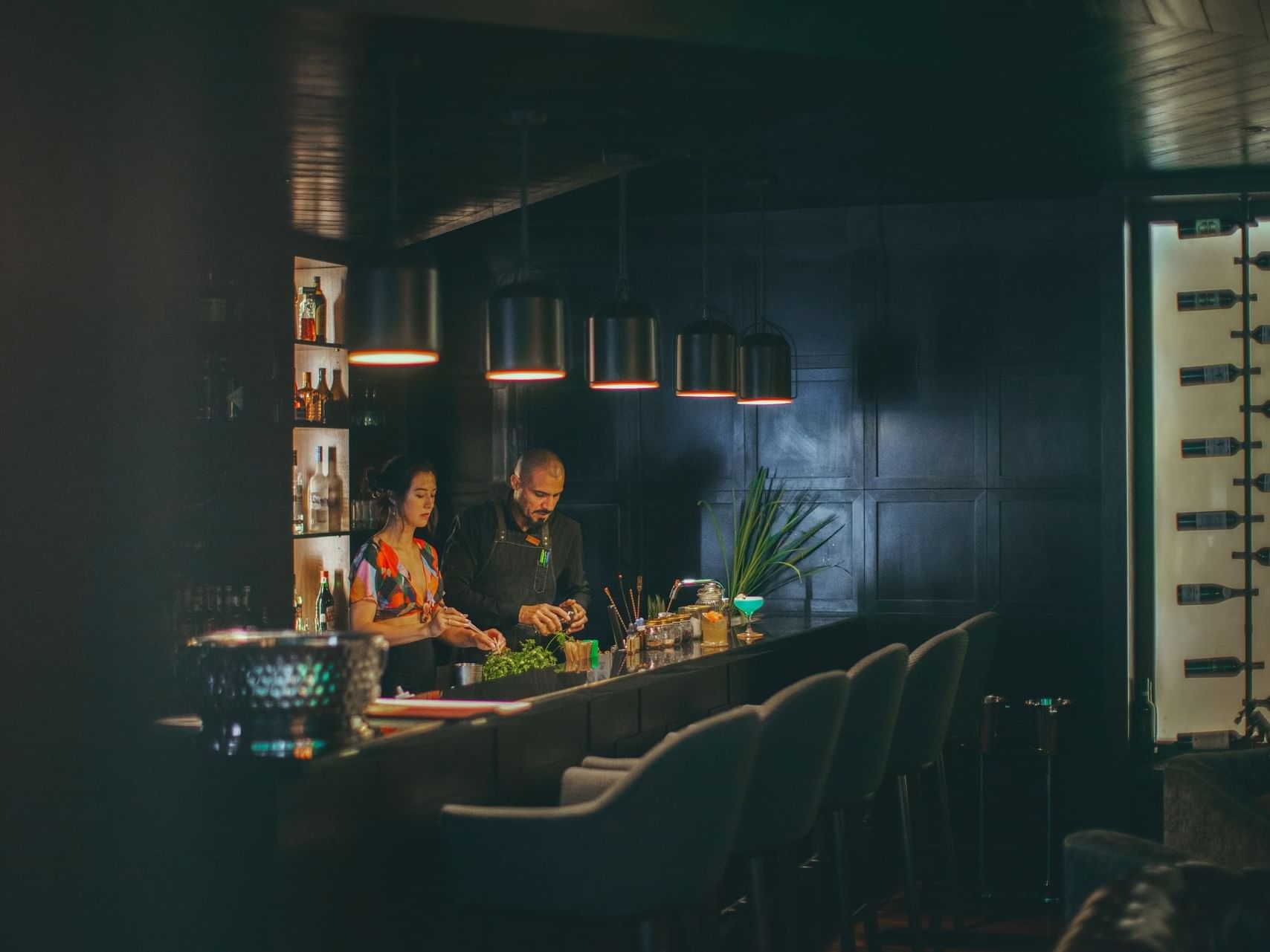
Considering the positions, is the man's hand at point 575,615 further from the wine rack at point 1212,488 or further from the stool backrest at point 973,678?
the wine rack at point 1212,488

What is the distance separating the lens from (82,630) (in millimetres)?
2363

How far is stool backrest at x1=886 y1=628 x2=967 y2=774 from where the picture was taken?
183 inches

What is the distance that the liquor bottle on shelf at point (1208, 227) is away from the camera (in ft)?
21.7

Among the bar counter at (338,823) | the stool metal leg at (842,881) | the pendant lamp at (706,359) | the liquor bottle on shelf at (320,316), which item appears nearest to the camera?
the bar counter at (338,823)

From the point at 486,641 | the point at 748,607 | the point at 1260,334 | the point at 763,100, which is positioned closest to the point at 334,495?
the point at 486,641

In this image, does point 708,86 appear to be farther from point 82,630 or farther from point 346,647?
point 82,630

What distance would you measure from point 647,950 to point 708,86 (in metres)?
2.32

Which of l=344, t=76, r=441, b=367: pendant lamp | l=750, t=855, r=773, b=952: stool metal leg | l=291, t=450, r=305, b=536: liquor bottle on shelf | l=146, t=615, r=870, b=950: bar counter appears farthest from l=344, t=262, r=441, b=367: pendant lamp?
l=291, t=450, r=305, b=536: liquor bottle on shelf

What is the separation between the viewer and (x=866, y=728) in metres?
4.17

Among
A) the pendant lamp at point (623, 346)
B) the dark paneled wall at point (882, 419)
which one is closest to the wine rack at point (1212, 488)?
the dark paneled wall at point (882, 419)

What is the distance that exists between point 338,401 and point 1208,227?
155 inches

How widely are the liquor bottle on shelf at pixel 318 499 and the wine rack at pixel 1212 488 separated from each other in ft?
12.0

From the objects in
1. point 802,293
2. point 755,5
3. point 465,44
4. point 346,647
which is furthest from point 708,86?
point 802,293

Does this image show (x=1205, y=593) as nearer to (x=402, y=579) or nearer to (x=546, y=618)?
(x=546, y=618)
